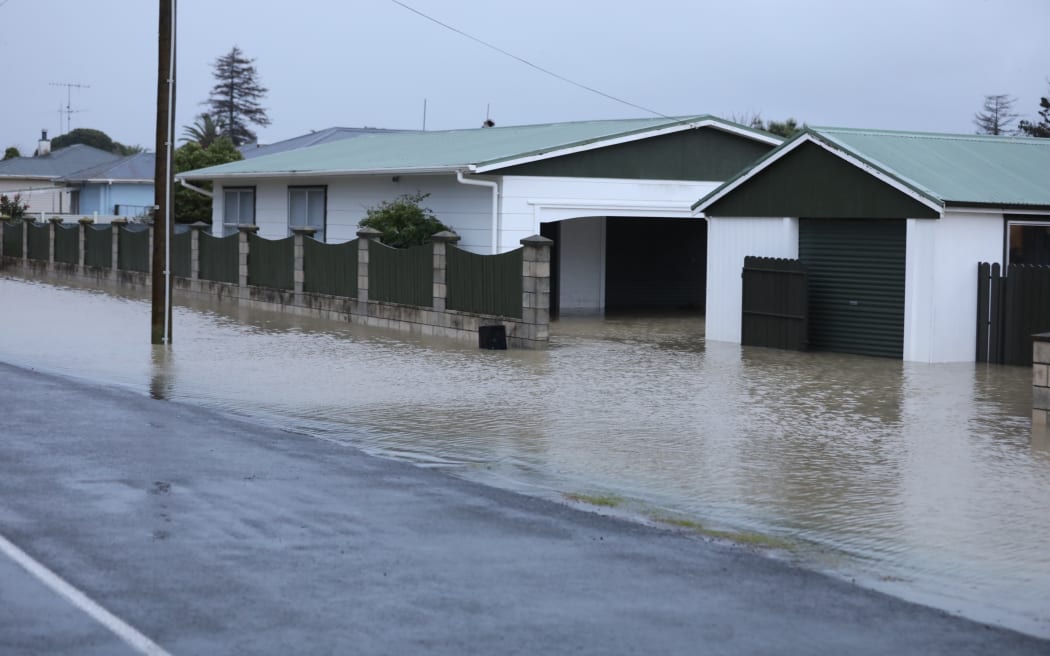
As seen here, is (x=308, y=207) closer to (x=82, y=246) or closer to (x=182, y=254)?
(x=182, y=254)

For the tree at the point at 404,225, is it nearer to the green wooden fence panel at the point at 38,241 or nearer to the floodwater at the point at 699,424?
the floodwater at the point at 699,424

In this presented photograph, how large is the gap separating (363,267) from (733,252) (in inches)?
298

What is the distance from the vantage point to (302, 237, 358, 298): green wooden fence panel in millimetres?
28678

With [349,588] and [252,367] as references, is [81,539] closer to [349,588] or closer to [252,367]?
[349,588]

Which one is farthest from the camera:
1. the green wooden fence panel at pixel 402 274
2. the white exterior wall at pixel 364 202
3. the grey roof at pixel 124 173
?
the grey roof at pixel 124 173

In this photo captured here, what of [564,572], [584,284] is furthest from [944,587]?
[584,284]

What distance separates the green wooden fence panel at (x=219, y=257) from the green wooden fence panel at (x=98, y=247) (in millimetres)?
6668

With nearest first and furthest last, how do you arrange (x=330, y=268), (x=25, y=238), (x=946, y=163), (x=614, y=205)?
(x=946, y=163) < (x=330, y=268) < (x=614, y=205) < (x=25, y=238)

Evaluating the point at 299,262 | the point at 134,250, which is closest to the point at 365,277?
the point at 299,262

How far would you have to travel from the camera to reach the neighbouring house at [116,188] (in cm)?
6725

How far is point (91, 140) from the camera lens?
133 meters

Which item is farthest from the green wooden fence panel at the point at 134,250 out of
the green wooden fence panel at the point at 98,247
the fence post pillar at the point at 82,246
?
the fence post pillar at the point at 82,246

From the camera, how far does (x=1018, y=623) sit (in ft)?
24.4

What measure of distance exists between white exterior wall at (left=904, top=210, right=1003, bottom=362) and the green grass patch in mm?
11829
